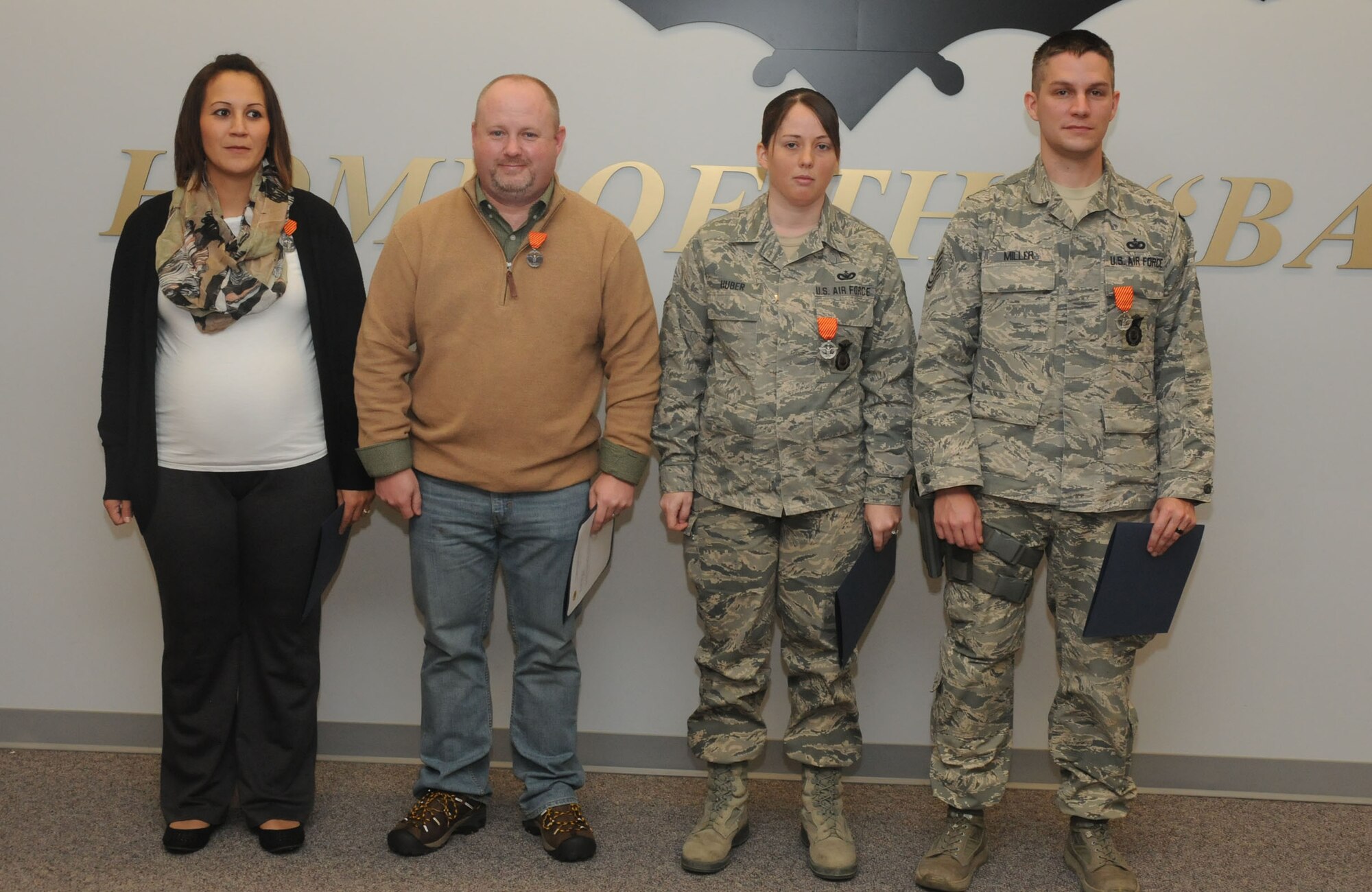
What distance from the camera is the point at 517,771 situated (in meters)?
2.55

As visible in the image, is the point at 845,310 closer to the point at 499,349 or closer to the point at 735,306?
the point at 735,306

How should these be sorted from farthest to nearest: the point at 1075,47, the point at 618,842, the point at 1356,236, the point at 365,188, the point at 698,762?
1. the point at 698,762
2. the point at 365,188
3. the point at 1356,236
4. the point at 618,842
5. the point at 1075,47

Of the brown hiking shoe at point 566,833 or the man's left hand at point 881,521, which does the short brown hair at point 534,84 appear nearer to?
the man's left hand at point 881,521

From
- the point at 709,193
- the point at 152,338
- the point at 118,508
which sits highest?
the point at 709,193

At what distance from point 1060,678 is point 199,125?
2.16m

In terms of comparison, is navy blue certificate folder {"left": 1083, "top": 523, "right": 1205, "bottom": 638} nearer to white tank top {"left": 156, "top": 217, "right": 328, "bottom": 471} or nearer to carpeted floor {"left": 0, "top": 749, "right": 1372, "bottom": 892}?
carpeted floor {"left": 0, "top": 749, "right": 1372, "bottom": 892}

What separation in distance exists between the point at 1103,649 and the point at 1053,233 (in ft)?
2.82

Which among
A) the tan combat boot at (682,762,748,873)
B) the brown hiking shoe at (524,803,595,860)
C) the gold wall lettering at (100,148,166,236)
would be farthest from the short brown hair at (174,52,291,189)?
the tan combat boot at (682,762,748,873)

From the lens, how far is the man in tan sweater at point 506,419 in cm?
233

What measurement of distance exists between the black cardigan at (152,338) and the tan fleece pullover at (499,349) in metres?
0.07

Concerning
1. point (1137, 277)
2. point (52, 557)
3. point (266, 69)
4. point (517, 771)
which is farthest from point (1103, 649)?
point (52, 557)

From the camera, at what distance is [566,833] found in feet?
7.97

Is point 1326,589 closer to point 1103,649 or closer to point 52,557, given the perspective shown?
point 1103,649

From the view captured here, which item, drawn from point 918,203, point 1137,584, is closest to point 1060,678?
point 1137,584
